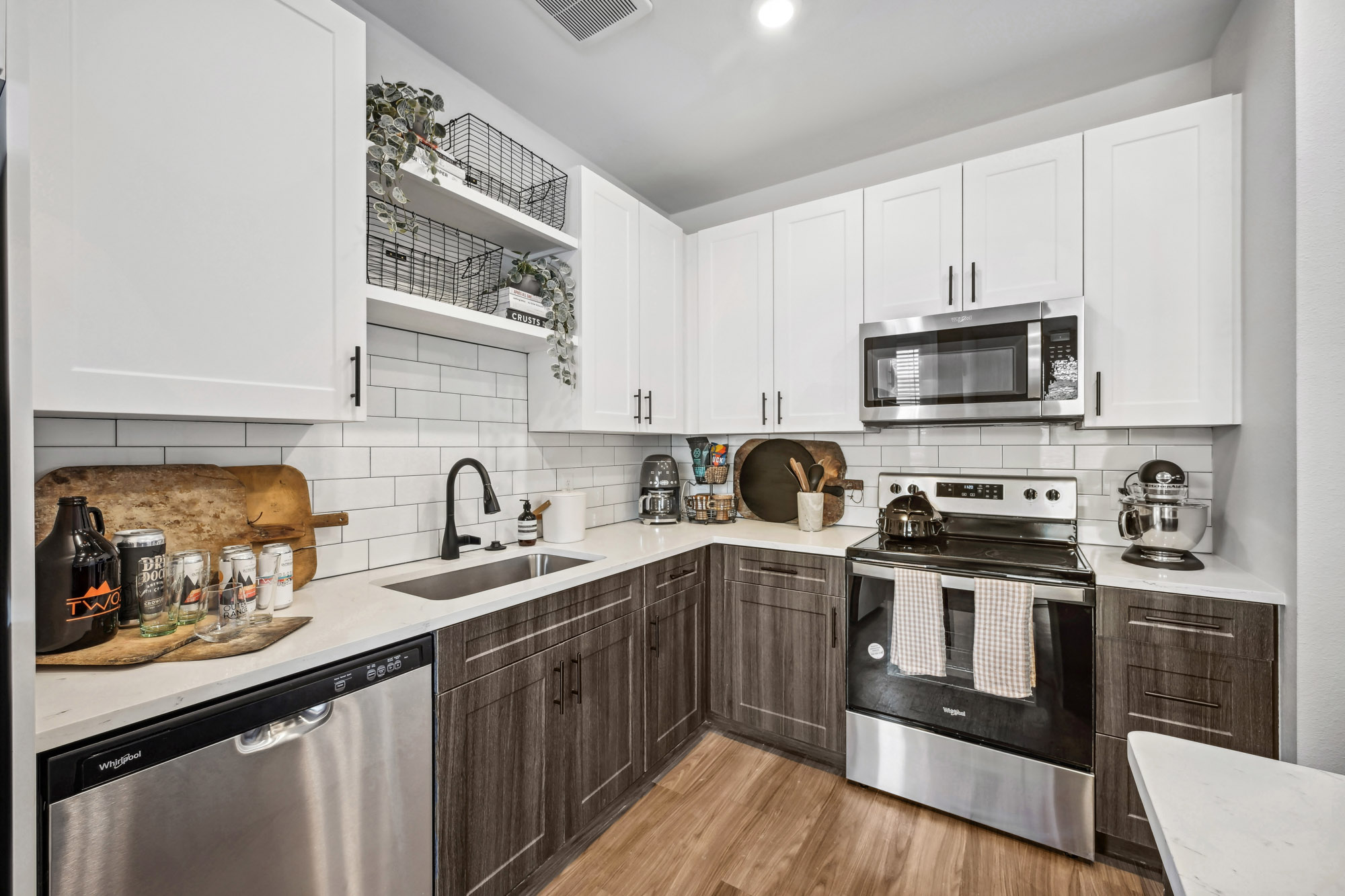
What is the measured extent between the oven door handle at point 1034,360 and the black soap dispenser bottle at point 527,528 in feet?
6.38

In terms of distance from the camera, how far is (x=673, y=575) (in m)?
2.25

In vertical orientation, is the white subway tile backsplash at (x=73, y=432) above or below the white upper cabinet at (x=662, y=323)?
below

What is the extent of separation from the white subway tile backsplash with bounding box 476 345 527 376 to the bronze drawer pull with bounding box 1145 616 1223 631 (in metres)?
2.37

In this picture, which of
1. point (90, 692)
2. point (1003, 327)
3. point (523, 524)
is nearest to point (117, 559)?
point (90, 692)

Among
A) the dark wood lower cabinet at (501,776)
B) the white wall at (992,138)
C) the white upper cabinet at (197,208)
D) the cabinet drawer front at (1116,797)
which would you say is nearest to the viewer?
the white upper cabinet at (197,208)

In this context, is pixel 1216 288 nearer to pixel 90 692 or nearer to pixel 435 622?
pixel 435 622

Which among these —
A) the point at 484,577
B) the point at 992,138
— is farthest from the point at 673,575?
the point at 992,138

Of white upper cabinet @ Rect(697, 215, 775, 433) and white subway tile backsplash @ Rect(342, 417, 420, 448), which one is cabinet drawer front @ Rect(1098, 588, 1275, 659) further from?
white subway tile backsplash @ Rect(342, 417, 420, 448)

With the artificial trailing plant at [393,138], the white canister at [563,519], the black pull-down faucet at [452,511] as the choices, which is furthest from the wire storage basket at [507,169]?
the white canister at [563,519]

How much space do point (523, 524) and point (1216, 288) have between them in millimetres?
2566

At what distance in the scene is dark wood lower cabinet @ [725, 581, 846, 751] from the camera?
87.6 inches

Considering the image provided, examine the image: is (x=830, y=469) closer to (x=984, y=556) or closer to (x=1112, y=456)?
(x=984, y=556)

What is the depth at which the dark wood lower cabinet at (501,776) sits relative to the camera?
54.9 inches

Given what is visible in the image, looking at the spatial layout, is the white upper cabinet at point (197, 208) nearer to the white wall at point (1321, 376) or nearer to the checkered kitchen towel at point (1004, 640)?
the checkered kitchen towel at point (1004, 640)
